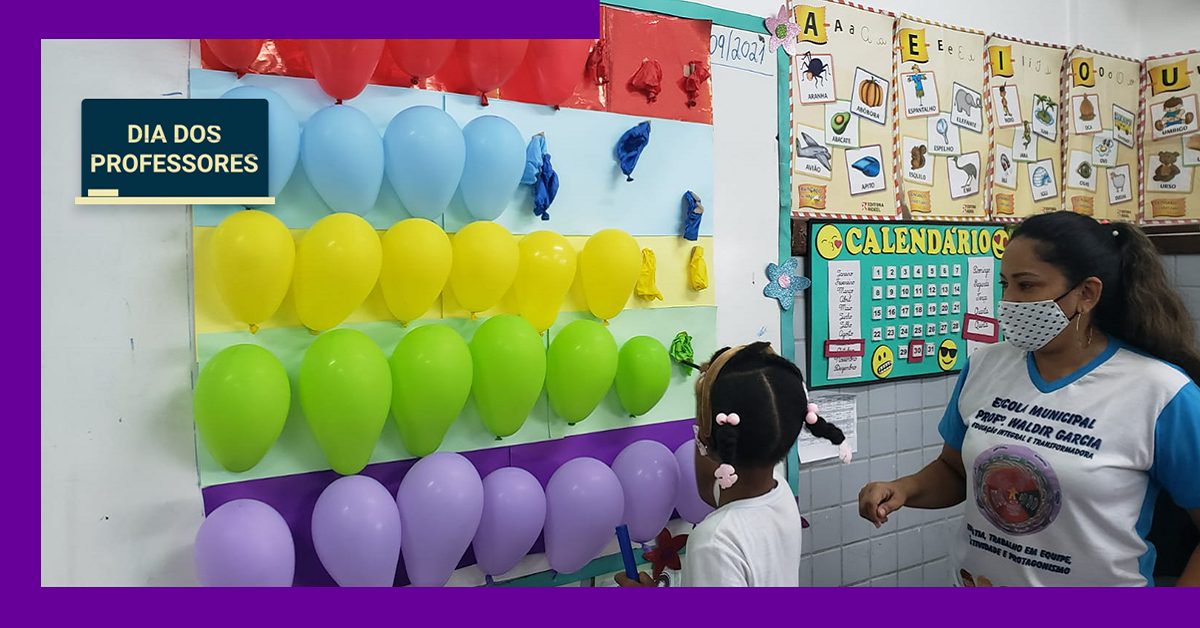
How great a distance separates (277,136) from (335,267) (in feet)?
0.83

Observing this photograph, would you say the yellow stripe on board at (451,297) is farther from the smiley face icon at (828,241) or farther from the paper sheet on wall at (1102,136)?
the paper sheet on wall at (1102,136)

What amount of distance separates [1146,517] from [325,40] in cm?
174

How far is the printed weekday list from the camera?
7.61 ft

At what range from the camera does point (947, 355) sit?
259cm

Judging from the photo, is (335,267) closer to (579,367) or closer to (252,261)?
(252,261)

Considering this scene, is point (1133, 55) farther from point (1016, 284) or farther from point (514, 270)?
point (514, 270)

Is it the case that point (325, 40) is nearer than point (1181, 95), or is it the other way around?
point (325, 40)

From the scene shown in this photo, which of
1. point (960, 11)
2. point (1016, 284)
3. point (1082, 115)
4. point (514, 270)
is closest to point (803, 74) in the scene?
point (960, 11)

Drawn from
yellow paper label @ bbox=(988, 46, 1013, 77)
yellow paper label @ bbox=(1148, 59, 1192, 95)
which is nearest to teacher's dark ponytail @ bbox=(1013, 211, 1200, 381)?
yellow paper label @ bbox=(988, 46, 1013, 77)

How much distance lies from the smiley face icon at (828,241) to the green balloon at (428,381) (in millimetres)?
1151

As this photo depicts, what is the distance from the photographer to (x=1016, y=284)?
63.7 inches

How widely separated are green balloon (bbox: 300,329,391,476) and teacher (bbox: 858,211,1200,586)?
1071mm

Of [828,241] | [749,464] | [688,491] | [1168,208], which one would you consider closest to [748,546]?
[749,464]

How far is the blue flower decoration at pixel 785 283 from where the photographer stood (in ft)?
7.22
